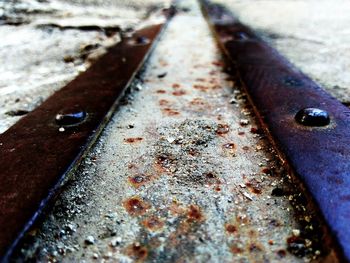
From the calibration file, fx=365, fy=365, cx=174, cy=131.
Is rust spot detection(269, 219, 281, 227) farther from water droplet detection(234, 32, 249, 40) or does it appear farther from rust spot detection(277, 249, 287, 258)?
water droplet detection(234, 32, 249, 40)

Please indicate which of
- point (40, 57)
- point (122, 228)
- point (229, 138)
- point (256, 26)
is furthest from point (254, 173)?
point (256, 26)

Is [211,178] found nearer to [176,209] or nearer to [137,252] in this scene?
[176,209]

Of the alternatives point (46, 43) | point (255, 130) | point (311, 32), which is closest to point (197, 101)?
point (255, 130)

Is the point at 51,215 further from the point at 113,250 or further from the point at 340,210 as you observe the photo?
the point at 340,210

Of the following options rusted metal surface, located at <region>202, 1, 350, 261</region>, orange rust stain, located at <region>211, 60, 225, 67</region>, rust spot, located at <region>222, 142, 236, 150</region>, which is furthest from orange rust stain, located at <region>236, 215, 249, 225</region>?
orange rust stain, located at <region>211, 60, 225, 67</region>

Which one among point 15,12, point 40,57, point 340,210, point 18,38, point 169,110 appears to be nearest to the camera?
point 340,210

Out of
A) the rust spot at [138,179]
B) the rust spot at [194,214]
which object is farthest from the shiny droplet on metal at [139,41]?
the rust spot at [194,214]
